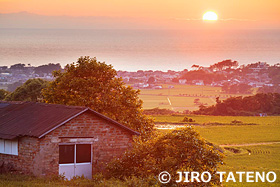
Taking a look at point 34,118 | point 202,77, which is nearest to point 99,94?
point 34,118

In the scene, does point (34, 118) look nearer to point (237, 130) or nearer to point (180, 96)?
point (237, 130)

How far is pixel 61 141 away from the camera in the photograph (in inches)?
855

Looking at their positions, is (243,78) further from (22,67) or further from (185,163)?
(185,163)

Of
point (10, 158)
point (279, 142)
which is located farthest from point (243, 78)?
point (10, 158)

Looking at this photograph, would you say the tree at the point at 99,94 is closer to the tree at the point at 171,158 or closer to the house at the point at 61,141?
the house at the point at 61,141

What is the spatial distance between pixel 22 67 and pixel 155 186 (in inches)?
5195

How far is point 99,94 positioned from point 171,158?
10983mm

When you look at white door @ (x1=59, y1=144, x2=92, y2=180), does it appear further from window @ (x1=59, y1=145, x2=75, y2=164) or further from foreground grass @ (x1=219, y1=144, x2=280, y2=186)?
foreground grass @ (x1=219, y1=144, x2=280, y2=186)

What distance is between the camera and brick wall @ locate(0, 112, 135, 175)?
21.3 meters

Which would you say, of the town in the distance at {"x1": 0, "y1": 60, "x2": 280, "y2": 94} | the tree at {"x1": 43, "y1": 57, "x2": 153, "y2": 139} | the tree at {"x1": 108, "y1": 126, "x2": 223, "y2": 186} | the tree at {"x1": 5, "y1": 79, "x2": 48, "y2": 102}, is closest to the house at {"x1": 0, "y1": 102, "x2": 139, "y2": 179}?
the tree at {"x1": 108, "y1": 126, "x2": 223, "y2": 186}

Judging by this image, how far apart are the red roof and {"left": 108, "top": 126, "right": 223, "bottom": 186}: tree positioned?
2047mm

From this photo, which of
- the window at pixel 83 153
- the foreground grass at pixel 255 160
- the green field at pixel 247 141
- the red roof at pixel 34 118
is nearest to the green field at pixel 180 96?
the green field at pixel 247 141

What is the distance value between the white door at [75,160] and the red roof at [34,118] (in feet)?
4.10

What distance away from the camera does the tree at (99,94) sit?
97.0 ft
